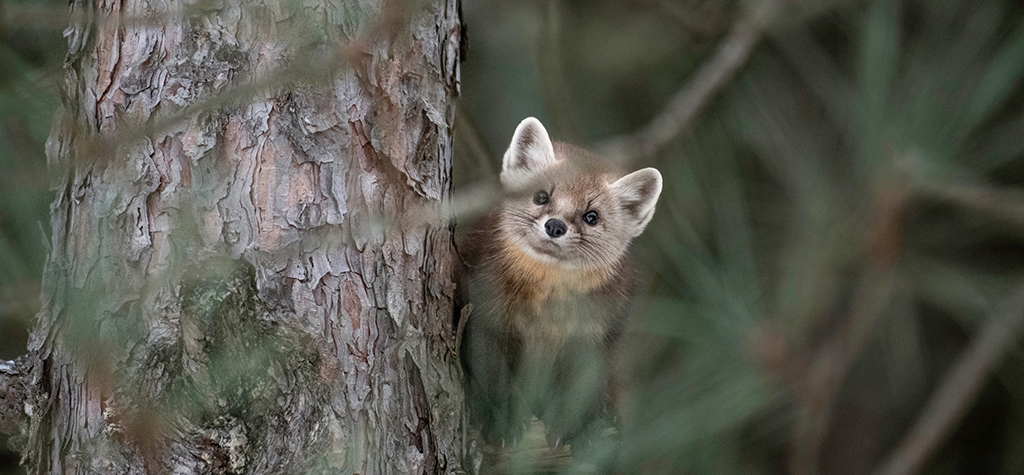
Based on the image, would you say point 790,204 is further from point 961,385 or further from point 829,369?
point 961,385

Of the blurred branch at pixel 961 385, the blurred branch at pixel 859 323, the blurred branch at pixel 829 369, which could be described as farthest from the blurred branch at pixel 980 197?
the blurred branch at pixel 829 369

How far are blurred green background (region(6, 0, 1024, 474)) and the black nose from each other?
0.23 m

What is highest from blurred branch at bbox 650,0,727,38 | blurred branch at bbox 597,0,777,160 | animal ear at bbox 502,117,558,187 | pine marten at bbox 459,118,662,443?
blurred branch at bbox 650,0,727,38

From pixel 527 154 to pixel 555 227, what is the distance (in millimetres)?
216

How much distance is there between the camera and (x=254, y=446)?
5.21ft

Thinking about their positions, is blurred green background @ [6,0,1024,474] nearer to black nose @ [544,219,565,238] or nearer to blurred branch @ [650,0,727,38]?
blurred branch @ [650,0,727,38]

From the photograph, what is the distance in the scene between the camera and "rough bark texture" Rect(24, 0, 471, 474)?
5.05ft

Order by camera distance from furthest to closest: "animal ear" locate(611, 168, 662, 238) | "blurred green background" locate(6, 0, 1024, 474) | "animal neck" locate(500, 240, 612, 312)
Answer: "blurred green background" locate(6, 0, 1024, 474)
"animal ear" locate(611, 168, 662, 238)
"animal neck" locate(500, 240, 612, 312)

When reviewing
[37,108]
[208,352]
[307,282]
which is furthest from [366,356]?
[37,108]

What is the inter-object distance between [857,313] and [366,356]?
83.8 inches

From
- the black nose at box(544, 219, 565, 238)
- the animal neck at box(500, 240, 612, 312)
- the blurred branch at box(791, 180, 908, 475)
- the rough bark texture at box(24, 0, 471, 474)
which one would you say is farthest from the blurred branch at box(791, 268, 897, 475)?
the rough bark texture at box(24, 0, 471, 474)

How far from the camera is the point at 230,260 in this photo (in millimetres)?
1586

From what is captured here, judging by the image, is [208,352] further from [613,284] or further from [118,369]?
[613,284]

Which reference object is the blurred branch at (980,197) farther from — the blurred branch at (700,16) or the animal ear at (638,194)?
the blurred branch at (700,16)
